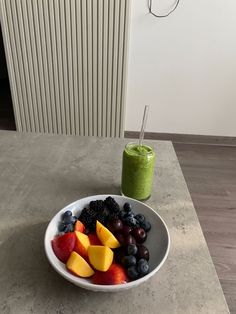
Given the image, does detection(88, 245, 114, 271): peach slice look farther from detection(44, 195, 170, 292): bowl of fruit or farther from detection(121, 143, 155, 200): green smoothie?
detection(121, 143, 155, 200): green smoothie

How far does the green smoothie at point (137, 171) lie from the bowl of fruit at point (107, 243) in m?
0.08

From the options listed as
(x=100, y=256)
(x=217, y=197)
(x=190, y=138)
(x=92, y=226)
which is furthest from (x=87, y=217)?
(x=190, y=138)

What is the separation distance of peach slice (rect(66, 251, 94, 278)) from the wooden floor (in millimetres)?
939

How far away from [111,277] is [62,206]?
29cm

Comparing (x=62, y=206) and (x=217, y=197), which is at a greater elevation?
(x=62, y=206)

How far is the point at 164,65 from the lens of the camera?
7.53ft

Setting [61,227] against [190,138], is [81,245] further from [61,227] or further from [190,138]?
[190,138]

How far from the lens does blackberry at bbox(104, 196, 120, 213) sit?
713mm

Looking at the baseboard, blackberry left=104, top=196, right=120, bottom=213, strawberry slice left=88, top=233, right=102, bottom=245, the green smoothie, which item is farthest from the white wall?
strawberry slice left=88, top=233, right=102, bottom=245

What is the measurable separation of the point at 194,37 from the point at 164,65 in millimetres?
299

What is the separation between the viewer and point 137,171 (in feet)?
2.60

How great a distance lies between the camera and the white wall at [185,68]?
6.95 ft

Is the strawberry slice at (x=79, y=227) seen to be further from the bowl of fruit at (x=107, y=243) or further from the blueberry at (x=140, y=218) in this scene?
the blueberry at (x=140, y=218)

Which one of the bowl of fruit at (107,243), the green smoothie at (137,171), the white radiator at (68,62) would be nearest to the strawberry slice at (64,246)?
the bowl of fruit at (107,243)
